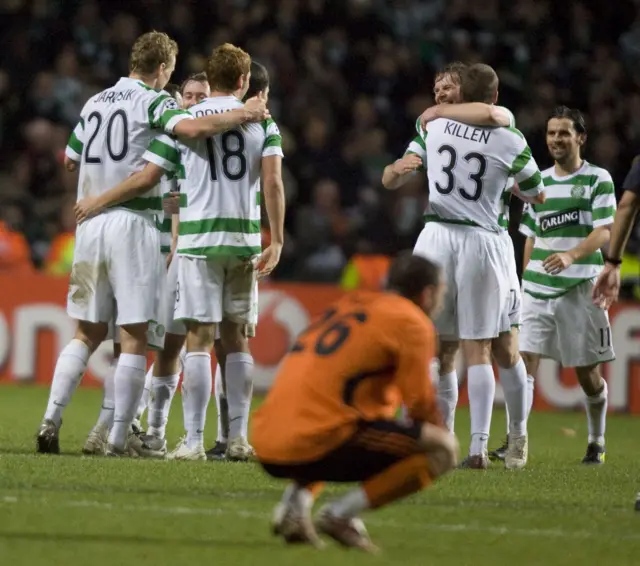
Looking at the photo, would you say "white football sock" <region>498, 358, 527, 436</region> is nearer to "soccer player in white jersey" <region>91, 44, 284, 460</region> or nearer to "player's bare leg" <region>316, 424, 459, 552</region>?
"soccer player in white jersey" <region>91, 44, 284, 460</region>

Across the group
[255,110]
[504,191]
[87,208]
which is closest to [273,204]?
[255,110]

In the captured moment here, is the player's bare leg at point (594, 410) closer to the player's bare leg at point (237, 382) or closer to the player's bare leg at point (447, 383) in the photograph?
the player's bare leg at point (447, 383)

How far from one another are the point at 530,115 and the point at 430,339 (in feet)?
38.7

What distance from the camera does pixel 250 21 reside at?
1702 cm

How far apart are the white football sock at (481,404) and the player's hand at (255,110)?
1809mm

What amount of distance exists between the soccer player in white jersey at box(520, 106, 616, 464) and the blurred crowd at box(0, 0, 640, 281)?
540cm

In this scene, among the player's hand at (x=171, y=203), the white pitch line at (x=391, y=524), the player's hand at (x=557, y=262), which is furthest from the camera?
the player's hand at (x=557, y=262)

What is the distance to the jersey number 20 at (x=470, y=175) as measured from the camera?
7.91 meters

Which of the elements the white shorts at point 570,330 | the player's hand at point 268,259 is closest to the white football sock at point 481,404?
the player's hand at point 268,259

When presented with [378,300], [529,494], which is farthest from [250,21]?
[378,300]

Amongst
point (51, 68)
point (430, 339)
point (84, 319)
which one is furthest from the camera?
point (51, 68)

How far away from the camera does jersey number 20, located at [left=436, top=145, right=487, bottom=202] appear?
7914 millimetres

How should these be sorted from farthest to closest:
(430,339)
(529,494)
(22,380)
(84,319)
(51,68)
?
(51,68), (22,380), (84,319), (529,494), (430,339)

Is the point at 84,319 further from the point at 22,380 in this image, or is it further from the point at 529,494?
the point at 22,380
